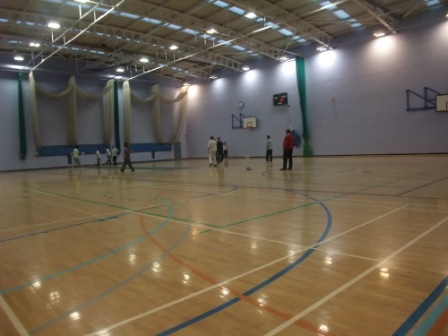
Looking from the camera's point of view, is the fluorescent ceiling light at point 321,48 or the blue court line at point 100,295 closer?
the blue court line at point 100,295

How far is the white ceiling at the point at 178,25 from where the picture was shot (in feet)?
58.5

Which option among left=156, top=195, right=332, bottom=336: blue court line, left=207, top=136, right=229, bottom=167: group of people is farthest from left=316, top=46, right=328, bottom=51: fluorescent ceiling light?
left=156, top=195, right=332, bottom=336: blue court line

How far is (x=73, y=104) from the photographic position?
Answer: 87.4ft

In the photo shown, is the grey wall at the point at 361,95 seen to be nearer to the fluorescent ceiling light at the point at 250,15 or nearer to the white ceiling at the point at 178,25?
the white ceiling at the point at 178,25

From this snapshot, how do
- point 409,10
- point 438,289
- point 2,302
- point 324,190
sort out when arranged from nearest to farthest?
point 438,289
point 2,302
point 324,190
point 409,10

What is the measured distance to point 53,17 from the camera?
18.0 m

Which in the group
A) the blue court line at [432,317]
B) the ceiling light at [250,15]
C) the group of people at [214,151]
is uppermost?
the ceiling light at [250,15]

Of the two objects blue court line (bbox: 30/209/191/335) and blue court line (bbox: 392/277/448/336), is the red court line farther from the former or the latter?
blue court line (bbox: 392/277/448/336)

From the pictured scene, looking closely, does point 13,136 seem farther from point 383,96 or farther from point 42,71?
point 383,96

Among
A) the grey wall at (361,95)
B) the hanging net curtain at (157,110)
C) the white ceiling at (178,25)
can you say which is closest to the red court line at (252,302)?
the white ceiling at (178,25)

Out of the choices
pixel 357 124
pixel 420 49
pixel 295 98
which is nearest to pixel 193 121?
pixel 295 98

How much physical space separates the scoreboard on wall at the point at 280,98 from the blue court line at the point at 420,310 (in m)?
24.4

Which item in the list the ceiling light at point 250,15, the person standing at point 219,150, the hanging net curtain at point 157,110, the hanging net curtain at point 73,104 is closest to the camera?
the ceiling light at point 250,15

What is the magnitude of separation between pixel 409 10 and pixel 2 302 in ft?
75.3
